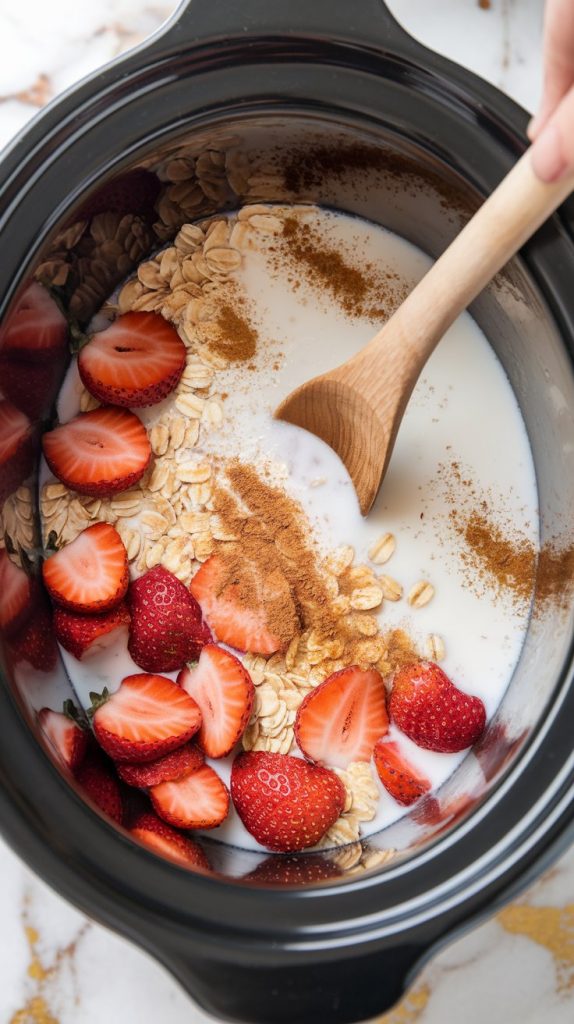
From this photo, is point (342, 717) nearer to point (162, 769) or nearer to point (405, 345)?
point (162, 769)

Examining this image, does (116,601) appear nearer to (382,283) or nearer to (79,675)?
(79,675)

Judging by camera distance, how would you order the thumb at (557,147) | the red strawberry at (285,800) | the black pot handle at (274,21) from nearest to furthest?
1. the thumb at (557,147)
2. the black pot handle at (274,21)
3. the red strawberry at (285,800)

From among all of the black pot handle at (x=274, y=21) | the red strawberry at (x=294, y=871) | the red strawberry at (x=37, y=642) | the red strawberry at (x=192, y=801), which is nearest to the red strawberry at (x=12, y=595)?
the red strawberry at (x=37, y=642)

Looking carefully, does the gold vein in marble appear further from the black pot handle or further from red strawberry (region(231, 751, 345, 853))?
the black pot handle

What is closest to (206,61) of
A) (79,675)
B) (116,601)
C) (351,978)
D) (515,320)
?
(515,320)

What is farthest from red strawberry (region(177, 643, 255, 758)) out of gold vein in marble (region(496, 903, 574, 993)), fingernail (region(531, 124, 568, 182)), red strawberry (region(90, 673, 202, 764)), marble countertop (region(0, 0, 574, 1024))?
fingernail (region(531, 124, 568, 182))

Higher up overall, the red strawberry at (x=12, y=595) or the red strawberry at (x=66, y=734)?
the red strawberry at (x=12, y=595)

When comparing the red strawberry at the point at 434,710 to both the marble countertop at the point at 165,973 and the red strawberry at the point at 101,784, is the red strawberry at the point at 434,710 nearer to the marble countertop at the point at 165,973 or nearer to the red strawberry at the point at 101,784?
the marble countertop at the point at 165,973
